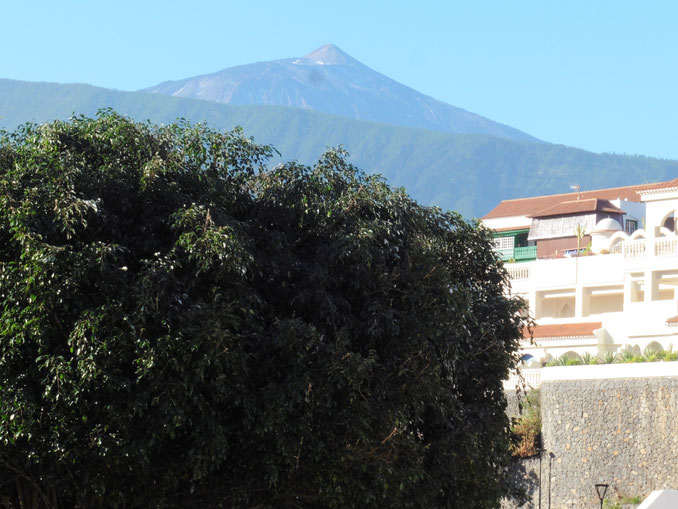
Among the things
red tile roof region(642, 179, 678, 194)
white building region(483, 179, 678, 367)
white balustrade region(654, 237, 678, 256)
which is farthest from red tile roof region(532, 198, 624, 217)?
white balustrade region(654, 237, 678, 256)

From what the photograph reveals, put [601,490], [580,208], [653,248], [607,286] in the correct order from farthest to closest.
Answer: [580,208] < [607,286] < [653,248] < [601,490]

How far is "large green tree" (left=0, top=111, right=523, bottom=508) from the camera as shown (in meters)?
14.8

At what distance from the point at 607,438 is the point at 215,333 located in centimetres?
1996

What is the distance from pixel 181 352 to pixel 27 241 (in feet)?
8.42

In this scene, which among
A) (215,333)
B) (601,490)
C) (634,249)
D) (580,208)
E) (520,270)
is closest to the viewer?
(215,333)

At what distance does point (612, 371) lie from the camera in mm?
32156

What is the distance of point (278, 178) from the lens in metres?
18.5

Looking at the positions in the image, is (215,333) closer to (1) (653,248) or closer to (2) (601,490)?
(2) (601,490)

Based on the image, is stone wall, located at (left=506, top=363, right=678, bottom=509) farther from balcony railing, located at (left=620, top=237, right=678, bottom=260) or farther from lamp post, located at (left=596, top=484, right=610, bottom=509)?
balcony railing, located at (left=620, top=237, right=678, bottom=260)

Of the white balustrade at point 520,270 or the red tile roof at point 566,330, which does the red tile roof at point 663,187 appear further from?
the red tile roof at point 566,330

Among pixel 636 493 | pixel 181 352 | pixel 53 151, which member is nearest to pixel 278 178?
pixel 53 151

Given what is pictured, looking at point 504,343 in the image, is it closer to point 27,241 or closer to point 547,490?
point 27,241

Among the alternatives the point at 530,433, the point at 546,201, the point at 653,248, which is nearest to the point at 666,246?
the point at 653,248

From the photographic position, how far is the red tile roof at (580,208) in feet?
187
